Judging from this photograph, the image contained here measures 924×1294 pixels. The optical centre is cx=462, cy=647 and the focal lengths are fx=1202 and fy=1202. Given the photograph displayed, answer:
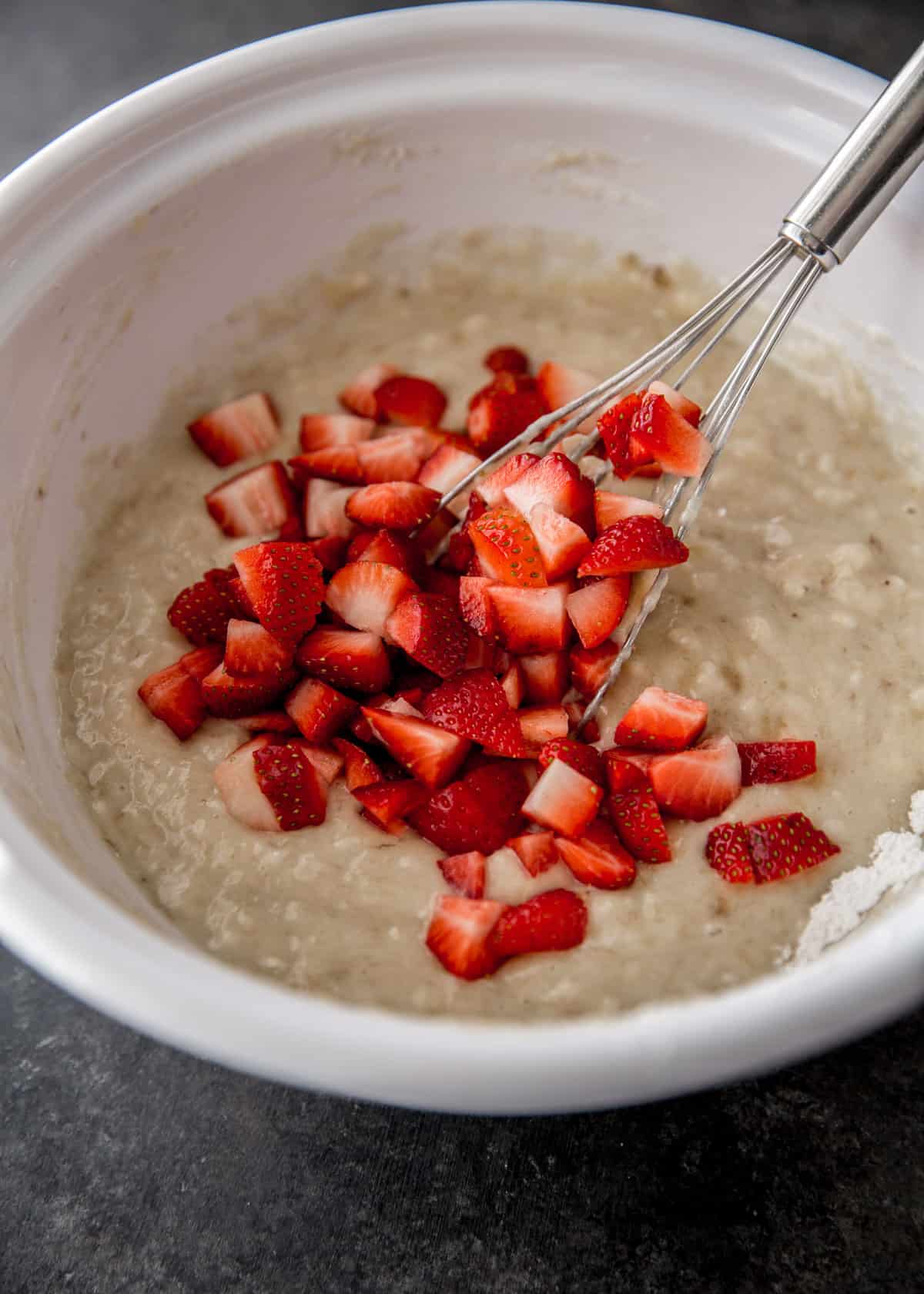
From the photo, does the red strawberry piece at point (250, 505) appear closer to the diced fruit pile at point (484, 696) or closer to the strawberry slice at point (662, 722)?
the diced fruit pile at point (484, 696)

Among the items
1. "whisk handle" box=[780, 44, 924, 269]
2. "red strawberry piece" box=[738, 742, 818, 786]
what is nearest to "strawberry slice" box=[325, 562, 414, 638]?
"red strawberry piece" box=[738, 742, 818, 786]

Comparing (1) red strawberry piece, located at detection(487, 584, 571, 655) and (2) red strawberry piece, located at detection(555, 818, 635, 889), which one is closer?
(2) red strawberry piece, located at detection(555, 818, 635, 889)

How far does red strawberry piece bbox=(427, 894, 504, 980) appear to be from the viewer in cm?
121

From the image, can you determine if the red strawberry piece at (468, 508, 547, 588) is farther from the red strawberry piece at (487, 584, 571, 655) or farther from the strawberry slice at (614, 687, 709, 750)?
the strawberry slice at (614, 687, 709, 750)

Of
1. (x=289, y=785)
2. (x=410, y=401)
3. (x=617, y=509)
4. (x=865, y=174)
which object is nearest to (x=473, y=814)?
(x=289, y=785)

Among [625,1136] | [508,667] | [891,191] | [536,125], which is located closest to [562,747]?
[508,667]

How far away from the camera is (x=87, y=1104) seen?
1316 millimetres

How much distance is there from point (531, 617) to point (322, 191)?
73 centimetres

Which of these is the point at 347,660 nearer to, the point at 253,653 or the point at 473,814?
the point at 253,653

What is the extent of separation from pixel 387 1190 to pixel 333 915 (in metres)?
0.29

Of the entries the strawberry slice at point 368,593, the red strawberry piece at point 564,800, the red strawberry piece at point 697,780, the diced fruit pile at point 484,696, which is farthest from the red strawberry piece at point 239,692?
the red strawberry piece at point 697,780

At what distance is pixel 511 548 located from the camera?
1.40 meters

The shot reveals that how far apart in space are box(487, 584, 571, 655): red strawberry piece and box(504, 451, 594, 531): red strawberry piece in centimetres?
9

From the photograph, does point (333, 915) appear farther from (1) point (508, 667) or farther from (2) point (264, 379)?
(2) point (264, 379)
